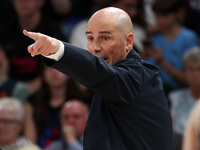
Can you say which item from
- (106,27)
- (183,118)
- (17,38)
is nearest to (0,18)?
(17,38)

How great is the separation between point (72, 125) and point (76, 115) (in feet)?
0.41

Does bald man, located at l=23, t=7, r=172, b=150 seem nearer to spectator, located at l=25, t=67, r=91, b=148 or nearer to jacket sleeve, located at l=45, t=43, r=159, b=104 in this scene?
jacket sleeve, located at l=45, t=43, r=159, b=104

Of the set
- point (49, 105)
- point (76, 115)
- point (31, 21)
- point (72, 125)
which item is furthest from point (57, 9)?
point (72, 125)

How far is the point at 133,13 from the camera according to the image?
5344 millimetres

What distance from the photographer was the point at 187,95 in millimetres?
4832

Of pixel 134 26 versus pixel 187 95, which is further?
pixel 134 26

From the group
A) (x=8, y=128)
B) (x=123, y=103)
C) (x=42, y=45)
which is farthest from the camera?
(x=8, y=128)

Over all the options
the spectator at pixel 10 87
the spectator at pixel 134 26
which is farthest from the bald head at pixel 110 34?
the spectator at pixel 134 26

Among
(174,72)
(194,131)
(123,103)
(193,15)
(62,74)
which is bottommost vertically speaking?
(62,74)

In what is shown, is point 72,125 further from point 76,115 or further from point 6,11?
point 6,11

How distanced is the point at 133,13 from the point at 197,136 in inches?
132

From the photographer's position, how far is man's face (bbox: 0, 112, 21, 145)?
424 centimetres

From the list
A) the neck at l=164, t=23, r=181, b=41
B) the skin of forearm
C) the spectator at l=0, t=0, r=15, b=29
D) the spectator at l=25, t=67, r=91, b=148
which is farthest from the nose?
the spectator at l=0, t=0, r=15, b=29

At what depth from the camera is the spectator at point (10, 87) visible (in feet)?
16.0
